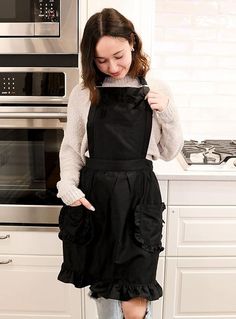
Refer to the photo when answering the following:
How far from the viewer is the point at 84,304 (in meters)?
1.80

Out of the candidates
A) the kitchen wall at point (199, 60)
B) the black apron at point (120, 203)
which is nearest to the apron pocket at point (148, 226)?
the black apron at point (120, 203)

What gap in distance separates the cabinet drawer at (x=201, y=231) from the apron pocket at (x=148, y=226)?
0.35 metres

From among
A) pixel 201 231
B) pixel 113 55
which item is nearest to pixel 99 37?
pixel 113 55

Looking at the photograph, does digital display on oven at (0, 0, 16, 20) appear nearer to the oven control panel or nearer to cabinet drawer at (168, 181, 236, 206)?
the oven control panel

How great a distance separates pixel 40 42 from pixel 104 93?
41cm

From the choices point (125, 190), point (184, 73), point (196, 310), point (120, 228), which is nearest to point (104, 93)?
point (125, 190)

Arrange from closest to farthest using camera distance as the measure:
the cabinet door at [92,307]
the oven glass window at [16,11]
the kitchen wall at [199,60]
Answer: the oven glass window at [16,11] → the cabinet door at [92,307] → the kitchen wall at [199,60]

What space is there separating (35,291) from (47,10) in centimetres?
118

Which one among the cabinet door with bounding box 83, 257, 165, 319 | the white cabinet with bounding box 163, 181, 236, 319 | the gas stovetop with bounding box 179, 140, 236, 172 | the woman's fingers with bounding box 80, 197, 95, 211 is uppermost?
the gas stovetop with bounding box 179, 140, 236, 172

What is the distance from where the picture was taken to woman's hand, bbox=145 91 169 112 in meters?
1.23

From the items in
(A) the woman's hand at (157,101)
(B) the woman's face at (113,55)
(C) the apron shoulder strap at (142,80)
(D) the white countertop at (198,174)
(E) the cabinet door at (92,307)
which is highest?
(B) the woman's face at (113,55)

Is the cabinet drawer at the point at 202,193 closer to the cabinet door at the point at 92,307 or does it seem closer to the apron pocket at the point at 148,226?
the apron pocket at the point at 148,226

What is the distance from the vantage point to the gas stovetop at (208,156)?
1643 mm

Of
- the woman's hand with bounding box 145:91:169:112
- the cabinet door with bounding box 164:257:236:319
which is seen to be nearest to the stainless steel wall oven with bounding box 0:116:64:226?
the woman's hand with bounding box 145:91:169:112
